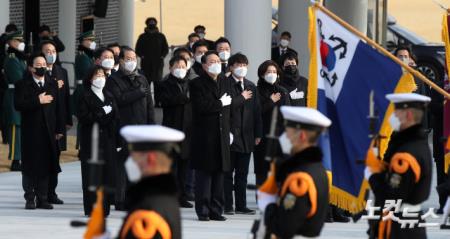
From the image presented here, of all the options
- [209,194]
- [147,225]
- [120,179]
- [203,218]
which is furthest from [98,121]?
[147,225]

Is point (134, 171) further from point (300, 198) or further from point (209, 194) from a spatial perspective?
point (209, 194)

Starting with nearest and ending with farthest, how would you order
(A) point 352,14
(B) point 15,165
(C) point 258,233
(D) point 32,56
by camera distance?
(C) point 258,233
(D) point 32,56
(B) point 15,165
(A) point 352,14

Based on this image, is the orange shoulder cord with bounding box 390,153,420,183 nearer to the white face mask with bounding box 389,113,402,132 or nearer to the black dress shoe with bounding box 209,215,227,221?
the white face mask with bounding box 389,113,402,132

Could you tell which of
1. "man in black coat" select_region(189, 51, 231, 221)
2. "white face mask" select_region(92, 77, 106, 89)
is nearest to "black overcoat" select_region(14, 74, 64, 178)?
"white face mask" select_region(92, 77, 106, 89)

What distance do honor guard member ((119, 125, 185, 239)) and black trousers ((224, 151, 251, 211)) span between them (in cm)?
825

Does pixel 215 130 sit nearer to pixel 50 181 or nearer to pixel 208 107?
pixel 208 107

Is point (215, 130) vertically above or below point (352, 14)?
below

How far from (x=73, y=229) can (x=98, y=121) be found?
3.89ft

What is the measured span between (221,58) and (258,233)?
8.56 m

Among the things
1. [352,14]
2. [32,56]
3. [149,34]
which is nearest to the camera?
[32,56]

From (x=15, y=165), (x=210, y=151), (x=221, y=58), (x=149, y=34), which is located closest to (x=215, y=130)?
(x=210, y=151)

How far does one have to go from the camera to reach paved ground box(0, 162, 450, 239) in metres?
15.4

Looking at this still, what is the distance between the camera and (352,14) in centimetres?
2852

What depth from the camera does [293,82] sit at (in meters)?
17.2
